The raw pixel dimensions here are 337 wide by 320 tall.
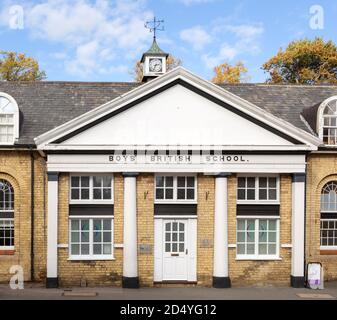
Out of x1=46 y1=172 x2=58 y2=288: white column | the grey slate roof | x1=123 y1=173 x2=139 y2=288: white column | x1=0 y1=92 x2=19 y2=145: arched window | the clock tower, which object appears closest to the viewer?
x1=46 y1=172 x2=58 y2=288: white column

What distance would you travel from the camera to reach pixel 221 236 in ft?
53.7

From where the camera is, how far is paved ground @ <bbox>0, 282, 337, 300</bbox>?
14727mm

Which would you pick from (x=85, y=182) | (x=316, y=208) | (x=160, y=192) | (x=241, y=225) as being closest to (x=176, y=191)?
(x=160, y=192)

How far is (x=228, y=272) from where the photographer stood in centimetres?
1662

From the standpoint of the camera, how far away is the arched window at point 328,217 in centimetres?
1764

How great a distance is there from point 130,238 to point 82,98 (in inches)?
254

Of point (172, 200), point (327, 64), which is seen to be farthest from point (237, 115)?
point (327, 64)

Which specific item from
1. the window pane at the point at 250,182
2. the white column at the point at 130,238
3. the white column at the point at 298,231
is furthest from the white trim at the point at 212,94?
the white column at the point at 130,238

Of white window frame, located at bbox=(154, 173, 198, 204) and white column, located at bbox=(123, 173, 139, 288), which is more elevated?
white window frame, located at bbox=(154, 173, 198, 204)

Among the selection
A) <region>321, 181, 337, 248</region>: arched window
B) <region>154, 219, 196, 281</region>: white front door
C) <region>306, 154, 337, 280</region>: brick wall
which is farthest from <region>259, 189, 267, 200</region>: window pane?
<region>154, 219, 196, 281</region>: white front door

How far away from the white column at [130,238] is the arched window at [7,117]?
4.56 meters

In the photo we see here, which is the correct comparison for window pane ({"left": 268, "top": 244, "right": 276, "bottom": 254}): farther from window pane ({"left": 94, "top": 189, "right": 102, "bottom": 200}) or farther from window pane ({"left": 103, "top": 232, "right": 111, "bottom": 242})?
window pane ({"left": 94, "top": 189, "right": 102, "bottom": 200})

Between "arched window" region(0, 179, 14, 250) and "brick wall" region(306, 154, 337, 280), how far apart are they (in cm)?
1088

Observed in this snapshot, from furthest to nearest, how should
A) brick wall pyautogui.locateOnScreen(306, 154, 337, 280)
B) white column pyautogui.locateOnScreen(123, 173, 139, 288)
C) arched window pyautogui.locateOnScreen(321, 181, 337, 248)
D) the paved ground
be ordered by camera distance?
arched window pyautogui.locateOnScreen(321, 181, 337, 248)
brick wall pyautogui.locateOnScreen(306, 154, 337, 280)
white column pyautogui.locateOnScreen(123, 173, 139, 288)
the paved ground
